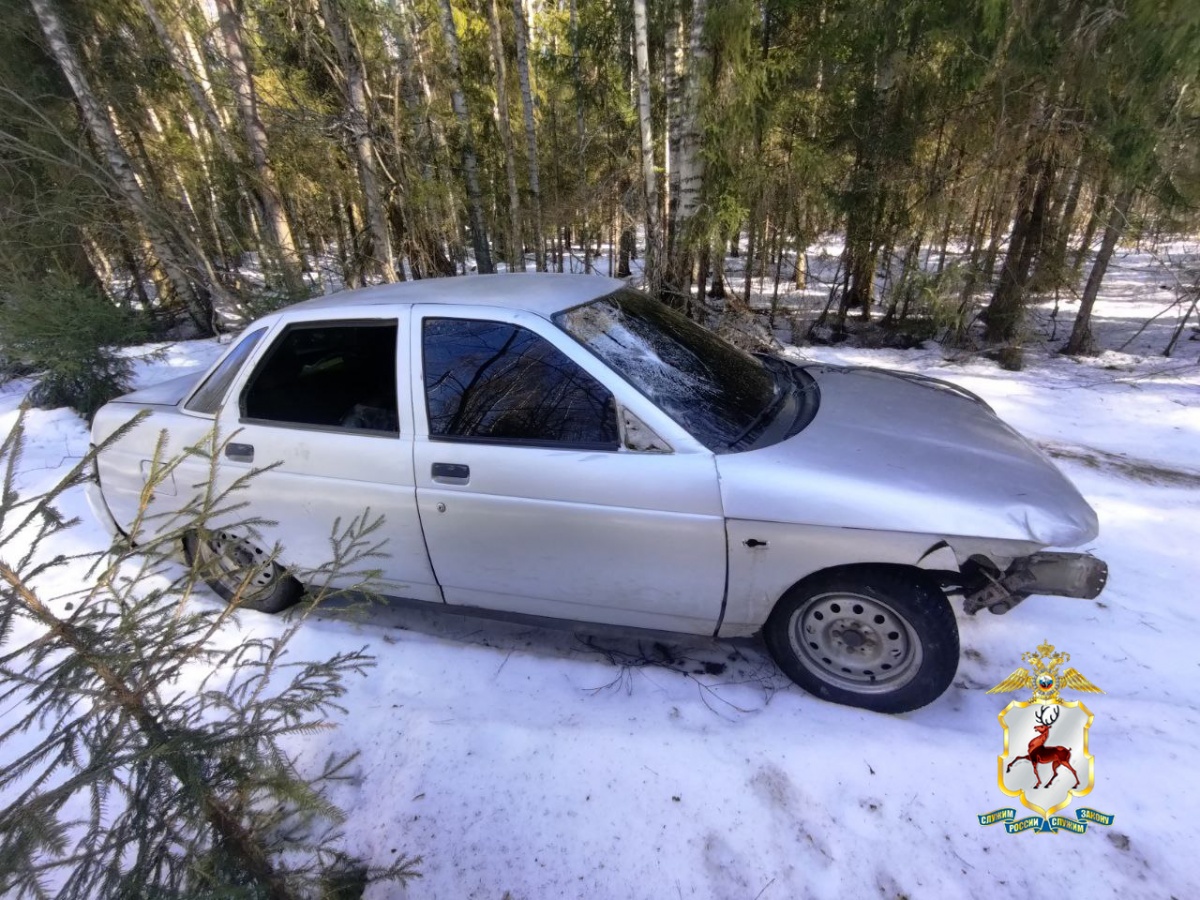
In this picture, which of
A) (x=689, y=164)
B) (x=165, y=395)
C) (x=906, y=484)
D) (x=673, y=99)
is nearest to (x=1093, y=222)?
(x=689, y=164)

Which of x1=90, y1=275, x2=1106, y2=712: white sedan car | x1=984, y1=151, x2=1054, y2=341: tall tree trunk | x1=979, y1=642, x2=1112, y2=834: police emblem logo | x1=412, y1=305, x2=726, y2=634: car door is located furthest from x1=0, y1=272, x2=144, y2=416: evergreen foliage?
x1=984, y1=151, x2=1054, y2=341: tall tree trunk

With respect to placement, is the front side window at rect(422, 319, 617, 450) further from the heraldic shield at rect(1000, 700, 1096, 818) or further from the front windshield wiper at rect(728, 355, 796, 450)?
the heraldic shield at rect(1000, 700, 1096, 818)

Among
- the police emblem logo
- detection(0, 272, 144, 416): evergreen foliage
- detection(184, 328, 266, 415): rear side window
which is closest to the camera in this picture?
the police emblem logo

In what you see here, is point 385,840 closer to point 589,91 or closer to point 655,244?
point 655,244

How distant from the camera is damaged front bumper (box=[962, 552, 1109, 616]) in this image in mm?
2072

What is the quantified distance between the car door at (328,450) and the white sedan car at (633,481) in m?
0.01

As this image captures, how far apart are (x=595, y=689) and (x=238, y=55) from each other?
10.4 m

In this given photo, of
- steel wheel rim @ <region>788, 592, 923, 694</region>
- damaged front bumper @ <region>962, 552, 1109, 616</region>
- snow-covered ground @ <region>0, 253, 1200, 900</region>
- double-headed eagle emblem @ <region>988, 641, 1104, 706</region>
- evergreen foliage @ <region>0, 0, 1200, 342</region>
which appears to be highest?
evergreen foliage @ <region>0, 0, 1200, 342</region>

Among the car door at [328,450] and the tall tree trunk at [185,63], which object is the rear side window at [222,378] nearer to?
the car door at [328,450]

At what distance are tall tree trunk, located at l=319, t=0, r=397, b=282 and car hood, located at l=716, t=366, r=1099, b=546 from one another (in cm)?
791

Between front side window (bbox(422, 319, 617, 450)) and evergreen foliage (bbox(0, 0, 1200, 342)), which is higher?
evergreen foliage (bbox(0, 0, 1200, 342))

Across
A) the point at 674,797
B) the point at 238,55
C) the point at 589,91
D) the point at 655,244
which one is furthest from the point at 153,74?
the point at 674,797

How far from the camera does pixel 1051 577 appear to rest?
6.85ft

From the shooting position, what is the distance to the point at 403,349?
8.38 feet
